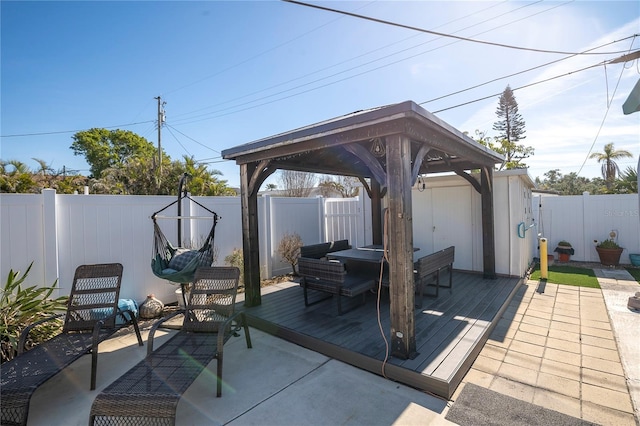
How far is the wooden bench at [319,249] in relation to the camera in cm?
529

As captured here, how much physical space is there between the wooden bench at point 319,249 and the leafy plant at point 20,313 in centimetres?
333

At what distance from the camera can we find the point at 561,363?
9.96ft

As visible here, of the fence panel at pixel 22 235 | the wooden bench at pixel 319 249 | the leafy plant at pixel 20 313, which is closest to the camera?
the leafy plant at pixel 20 313

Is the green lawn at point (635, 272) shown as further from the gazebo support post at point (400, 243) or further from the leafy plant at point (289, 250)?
the leafy plant at point (289, 250)

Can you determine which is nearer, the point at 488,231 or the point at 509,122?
the point at 488,231

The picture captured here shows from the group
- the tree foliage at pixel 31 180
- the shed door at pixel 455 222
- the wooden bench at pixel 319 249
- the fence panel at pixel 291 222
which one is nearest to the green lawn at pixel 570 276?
the shed door at pixel 455 222

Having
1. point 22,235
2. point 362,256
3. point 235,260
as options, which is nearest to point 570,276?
point 362,256

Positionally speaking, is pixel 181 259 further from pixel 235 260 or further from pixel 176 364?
pixel 176 364

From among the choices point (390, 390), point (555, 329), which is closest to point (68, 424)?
point (390, 390)

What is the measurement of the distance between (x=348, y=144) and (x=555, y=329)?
3605 mm

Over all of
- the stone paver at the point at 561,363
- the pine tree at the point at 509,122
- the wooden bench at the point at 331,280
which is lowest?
the stone paver at the point at 561,363

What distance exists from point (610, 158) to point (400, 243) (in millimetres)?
20157

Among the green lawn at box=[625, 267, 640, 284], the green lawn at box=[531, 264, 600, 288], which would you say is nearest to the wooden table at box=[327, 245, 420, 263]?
the green lawn at box=[531, 264, 600, 288]

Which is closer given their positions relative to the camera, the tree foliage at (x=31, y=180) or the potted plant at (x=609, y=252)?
the potted plant at (x=609, y=252)
